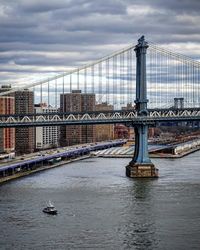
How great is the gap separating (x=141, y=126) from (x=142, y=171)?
5.97 ft

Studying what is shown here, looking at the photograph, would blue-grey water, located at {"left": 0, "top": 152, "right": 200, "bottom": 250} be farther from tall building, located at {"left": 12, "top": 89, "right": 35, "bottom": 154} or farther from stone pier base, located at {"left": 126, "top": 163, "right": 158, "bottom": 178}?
tall building, located at {"left": 12, "top": 89, "right": 35, "bottom": 154}

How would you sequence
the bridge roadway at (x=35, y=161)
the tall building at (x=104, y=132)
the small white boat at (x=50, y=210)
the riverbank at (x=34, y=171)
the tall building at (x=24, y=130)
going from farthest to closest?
the tall building at (x=104, y=132), the tall building at (x=24, y=130), the bridge roadway at (x=35, y=161), the riverbank at (x=34, y=171), the small white boat at (x=50, y=210)

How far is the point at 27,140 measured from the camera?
56.3 meters

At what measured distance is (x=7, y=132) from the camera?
50.6 m

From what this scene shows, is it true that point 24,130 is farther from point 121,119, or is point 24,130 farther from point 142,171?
point 142,171

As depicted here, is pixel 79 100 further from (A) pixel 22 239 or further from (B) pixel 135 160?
(A) pixel 22 239

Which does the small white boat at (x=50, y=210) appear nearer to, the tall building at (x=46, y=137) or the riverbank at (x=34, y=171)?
the riverbank at (x=34, y=171)

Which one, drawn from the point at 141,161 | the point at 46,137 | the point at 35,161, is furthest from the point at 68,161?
the point at 46,137

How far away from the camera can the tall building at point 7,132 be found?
47.8m

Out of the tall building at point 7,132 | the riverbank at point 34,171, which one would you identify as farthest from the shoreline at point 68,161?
the tall building at point 7,132

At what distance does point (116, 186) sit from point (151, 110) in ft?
19.2

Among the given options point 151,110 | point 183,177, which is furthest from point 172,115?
point 183,177

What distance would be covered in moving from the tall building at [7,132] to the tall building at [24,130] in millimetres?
828

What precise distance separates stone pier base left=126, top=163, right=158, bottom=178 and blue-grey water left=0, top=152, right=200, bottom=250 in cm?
58
